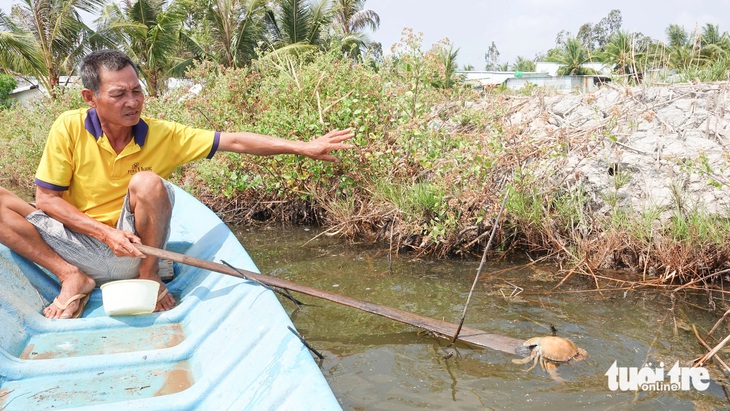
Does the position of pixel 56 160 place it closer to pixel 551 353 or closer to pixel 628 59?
pixel 551 353

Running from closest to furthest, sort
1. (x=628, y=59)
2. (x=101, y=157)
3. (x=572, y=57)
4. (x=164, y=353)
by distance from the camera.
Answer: (x=164, y=353), (x=101, y=157), (x=628, y=59), (x=572, y=57)

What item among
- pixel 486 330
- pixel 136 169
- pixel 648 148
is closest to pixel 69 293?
pixel 136 169

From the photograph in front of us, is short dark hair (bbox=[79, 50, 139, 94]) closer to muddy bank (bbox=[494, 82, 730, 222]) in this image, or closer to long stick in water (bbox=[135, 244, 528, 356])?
long stick in water (bbox=[135, 244, 528, 356])

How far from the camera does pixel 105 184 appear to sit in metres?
2.87

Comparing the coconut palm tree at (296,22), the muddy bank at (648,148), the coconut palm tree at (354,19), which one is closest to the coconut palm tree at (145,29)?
the coconut palm tree at (296,22)

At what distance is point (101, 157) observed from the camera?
111 inches

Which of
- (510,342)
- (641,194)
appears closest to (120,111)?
(510,342)

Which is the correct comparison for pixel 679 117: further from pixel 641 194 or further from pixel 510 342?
pixel 510 342

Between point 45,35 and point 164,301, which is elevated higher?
point 45,35

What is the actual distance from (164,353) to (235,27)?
15.8m

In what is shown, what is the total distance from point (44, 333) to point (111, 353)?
465 millimetres

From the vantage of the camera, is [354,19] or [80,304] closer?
[80,304]

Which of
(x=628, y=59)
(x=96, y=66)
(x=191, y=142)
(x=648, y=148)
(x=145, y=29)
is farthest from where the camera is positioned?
(x=145, y=29)

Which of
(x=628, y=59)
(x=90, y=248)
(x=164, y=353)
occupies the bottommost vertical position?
(x=164, y=353)
